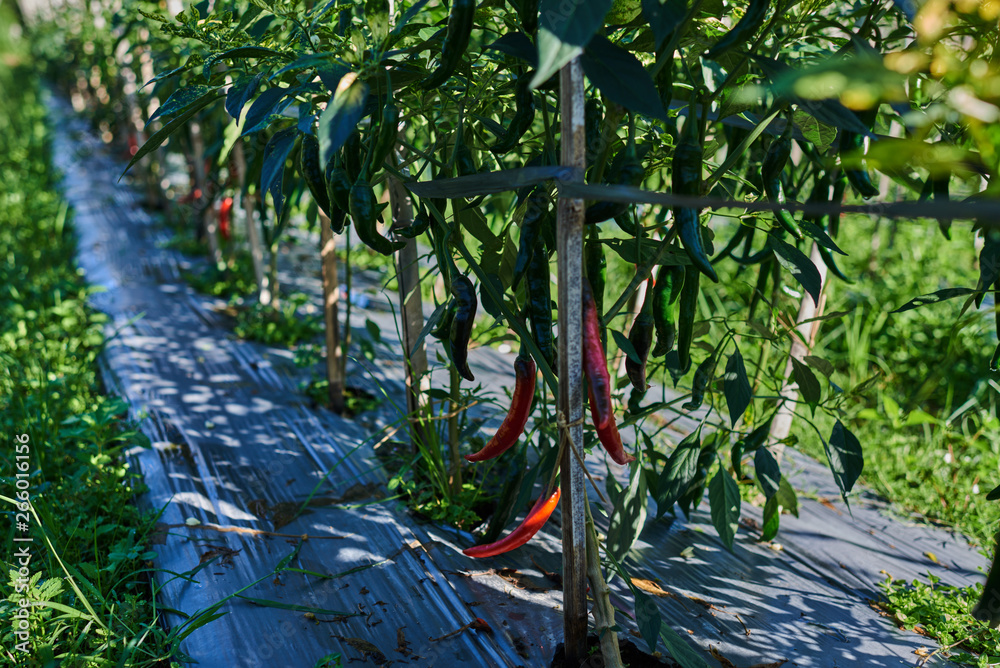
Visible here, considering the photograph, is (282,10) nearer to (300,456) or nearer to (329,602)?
(329,602)

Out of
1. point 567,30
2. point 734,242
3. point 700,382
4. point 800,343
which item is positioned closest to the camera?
point 567,30

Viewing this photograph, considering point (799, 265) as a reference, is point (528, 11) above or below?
above

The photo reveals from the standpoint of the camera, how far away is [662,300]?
84 cm

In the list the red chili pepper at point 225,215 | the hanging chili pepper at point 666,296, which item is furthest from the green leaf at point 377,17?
the red chili pepper at point 225,215

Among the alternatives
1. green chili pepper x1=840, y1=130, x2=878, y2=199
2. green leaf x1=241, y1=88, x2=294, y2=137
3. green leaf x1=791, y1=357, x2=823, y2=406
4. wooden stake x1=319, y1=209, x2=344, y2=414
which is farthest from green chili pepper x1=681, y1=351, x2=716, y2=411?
wooden stake x1=319, y1=209, x2=344, y2=414

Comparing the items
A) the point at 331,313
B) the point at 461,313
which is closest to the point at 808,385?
the point at 461,313

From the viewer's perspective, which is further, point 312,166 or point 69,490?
point 69,490

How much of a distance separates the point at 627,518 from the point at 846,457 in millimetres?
341

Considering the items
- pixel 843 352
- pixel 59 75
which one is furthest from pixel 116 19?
pixel 59 75

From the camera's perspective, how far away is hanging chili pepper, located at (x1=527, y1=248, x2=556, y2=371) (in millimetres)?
792

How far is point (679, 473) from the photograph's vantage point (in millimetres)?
1012

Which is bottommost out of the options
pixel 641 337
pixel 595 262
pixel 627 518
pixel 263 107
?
pixel 627 518

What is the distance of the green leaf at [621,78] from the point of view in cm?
58

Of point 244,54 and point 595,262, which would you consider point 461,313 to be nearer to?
point 595,262
